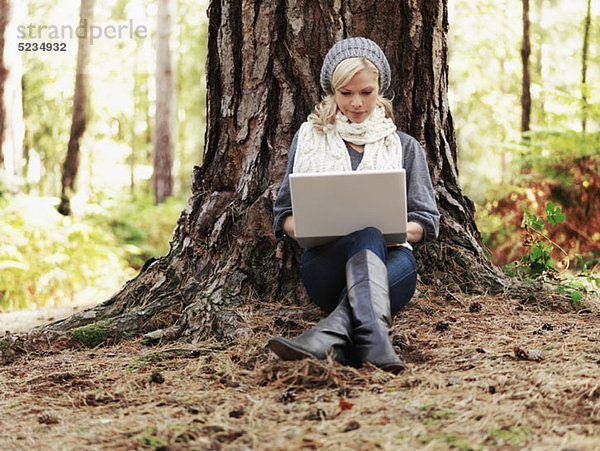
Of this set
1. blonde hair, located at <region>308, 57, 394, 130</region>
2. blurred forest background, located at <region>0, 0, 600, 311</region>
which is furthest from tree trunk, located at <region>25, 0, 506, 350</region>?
blurred forest background, located at <region>0, 0, 600, 311</region>

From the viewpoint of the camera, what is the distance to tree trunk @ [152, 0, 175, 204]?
470 inches

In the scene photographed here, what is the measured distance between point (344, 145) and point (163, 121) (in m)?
9.47

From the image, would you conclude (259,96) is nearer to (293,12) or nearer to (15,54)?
(293,12)

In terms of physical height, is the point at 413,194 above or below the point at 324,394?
above

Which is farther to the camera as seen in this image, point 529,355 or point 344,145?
point 344,145

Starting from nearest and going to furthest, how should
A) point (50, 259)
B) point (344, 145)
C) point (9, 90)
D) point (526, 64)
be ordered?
point (344, 145) → point (50, 259) → point (526, 64) → point (9, 90)

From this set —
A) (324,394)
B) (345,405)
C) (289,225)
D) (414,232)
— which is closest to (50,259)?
(289,225)

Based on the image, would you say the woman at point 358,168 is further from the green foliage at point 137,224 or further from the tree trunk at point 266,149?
the green foliage at point 137,224

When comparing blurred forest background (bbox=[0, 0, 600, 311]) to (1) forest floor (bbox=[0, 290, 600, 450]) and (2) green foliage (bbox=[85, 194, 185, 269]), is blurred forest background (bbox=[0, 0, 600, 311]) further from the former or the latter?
(1) forest floor (bbox=[0, 290, 600, 450])

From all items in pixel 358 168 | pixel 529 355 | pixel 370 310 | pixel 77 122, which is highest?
pixel 77 122

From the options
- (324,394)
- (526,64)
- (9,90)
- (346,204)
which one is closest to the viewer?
(324,394)

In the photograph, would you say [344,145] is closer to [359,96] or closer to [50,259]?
[359,96]

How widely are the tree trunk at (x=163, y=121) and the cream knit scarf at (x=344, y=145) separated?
9.28 meters

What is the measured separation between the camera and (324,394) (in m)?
2.11
